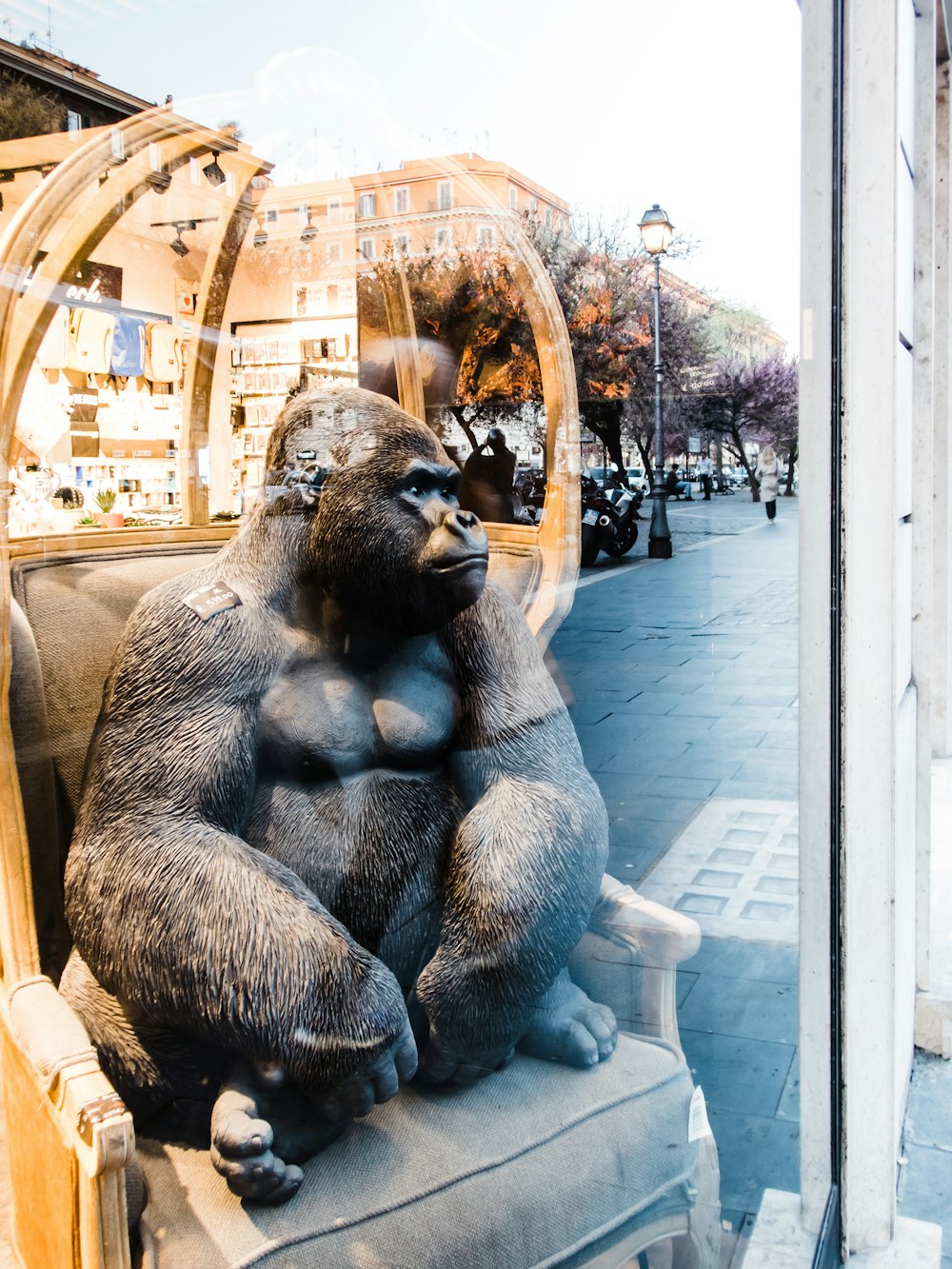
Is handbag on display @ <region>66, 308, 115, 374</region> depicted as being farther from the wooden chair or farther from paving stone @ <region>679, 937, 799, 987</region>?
paving stone @ <region>679, 937, 799, 987</region>

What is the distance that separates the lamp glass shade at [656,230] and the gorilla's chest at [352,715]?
75 cm

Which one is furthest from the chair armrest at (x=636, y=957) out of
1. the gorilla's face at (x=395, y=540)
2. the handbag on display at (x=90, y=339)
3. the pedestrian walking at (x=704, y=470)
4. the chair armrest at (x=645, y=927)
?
the handbag on display at (x=90, y=339)

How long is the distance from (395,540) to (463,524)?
0.25 feet

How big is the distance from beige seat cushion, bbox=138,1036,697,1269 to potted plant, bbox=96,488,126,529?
0.61m

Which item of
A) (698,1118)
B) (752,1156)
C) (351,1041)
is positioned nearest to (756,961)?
(752,1156)

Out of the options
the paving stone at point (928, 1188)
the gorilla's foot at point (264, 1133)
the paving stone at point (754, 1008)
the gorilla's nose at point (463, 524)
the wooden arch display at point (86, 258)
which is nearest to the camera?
the wooden arch display at point (86, 258)

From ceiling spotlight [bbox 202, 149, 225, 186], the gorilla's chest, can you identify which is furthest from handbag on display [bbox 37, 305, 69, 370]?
the gorilla's chest

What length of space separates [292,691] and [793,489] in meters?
1.00

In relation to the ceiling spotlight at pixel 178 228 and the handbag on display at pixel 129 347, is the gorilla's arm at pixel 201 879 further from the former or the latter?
the ceiling spotlight at pixel 178 228

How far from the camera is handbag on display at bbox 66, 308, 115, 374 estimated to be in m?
1.01

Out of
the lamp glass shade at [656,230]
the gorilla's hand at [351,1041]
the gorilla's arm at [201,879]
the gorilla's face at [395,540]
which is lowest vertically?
the gorilla's hand at [351,1041]

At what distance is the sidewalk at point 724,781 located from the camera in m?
1.74

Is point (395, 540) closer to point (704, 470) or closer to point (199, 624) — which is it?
point (199, 624)

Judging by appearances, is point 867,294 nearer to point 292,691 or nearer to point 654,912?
point 654,912
